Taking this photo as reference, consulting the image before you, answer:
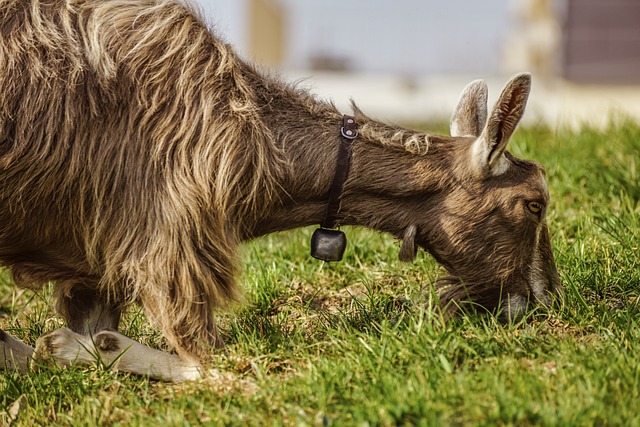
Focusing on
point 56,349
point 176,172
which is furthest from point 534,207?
point 56,349

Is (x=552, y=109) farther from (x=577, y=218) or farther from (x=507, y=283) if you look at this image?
(x=507, y=283)

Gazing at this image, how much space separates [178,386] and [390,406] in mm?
1078

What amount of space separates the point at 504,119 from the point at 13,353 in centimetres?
243

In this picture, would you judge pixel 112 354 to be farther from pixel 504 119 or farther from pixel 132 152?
pixel 504 119

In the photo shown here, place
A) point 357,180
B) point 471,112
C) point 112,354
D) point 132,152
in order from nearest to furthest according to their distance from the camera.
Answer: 1. point 132,152
2. point 112,354
3. point 357,180
4. point 471,112

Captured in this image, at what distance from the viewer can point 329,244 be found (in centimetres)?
416

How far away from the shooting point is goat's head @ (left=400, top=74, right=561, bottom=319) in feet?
13.6

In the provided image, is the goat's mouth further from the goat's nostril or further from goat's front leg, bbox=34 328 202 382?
goat's front leg, bbox=34 328 202 382

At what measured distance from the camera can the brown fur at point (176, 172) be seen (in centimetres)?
387

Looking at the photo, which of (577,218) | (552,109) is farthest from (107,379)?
(552,109)

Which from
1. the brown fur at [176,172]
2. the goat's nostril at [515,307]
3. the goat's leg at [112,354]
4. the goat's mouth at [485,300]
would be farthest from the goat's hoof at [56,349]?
the goat's nostril at [515,307]

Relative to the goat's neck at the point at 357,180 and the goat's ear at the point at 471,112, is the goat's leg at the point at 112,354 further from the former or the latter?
the goat's ear at the point at 471,112

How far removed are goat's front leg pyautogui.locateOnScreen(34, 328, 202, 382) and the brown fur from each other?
11 cm

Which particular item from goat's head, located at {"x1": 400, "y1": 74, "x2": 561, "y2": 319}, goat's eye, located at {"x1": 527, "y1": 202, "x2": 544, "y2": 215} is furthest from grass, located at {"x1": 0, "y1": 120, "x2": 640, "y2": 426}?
goat's eye, located at {"x1": 527, "y1": 202, "x2": 544, "y2": 215}
